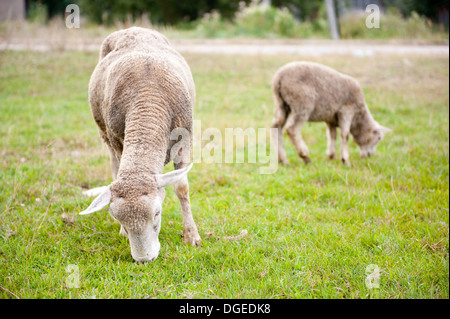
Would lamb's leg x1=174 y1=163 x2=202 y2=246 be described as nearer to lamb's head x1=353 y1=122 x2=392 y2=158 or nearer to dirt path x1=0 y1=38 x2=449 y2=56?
lamb's head x1=353 y1=122 x2=392 y2=158

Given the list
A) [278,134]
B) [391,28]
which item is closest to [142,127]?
[278,134]

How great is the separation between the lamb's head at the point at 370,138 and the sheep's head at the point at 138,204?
4914 mm

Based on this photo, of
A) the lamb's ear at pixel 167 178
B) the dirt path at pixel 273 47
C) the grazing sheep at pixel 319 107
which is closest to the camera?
the lamb's ear at pixel 167 178

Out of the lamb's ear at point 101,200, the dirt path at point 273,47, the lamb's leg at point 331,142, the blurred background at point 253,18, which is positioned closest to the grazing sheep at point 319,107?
the lamb's leg at point 331,142

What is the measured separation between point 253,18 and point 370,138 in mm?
15863

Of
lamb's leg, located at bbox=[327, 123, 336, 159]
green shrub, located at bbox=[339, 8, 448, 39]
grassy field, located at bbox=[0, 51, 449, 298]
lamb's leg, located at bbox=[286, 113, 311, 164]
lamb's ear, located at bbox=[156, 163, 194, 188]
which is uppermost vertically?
green shrub, located at bbox=[339, 8, 448, 39]

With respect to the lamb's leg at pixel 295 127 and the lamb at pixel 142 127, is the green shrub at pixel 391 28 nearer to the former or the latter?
the lamb's leg at pixel 295 127

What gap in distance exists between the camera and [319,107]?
6.66m

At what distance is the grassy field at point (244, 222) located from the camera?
339cm

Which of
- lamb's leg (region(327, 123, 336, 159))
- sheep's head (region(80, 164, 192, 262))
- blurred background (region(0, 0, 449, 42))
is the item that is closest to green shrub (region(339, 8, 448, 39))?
blurred background (region(0, 0, 449, 42))

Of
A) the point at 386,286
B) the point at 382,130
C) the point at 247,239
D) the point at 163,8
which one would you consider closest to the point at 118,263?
the point at 247,239

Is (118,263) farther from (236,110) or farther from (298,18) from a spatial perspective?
(298,18)

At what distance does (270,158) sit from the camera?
6926 mm

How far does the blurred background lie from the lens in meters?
16.6
